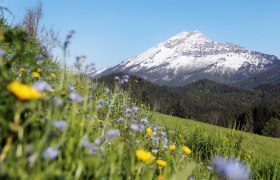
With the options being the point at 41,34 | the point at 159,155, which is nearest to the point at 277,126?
the point at 41,34

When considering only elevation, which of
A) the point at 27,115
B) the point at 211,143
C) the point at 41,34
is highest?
the point at 41,34

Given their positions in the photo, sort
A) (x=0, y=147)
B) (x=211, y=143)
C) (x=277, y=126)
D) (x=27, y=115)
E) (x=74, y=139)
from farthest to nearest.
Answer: (x=277, y=126) < (x=211, y=143) < (x=27, y=115) < (x=74, y=139) < (x=0, y=147)

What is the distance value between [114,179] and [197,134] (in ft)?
31.7

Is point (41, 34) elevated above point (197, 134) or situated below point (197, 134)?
above

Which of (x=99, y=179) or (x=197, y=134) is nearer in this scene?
(x=99, y=179)

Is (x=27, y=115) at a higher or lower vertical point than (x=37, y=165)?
higher

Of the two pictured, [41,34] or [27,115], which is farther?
[41,34]

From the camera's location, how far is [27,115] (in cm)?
223

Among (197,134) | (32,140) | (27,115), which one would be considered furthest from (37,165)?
(197,134)

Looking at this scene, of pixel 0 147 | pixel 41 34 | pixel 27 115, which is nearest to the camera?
pixel 0 147

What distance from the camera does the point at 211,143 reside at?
1057 centimetres

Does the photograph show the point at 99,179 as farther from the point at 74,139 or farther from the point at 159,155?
the point at 159,155

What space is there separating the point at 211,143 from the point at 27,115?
350 inches

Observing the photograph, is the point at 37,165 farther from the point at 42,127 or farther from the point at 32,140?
the point at 42,127
